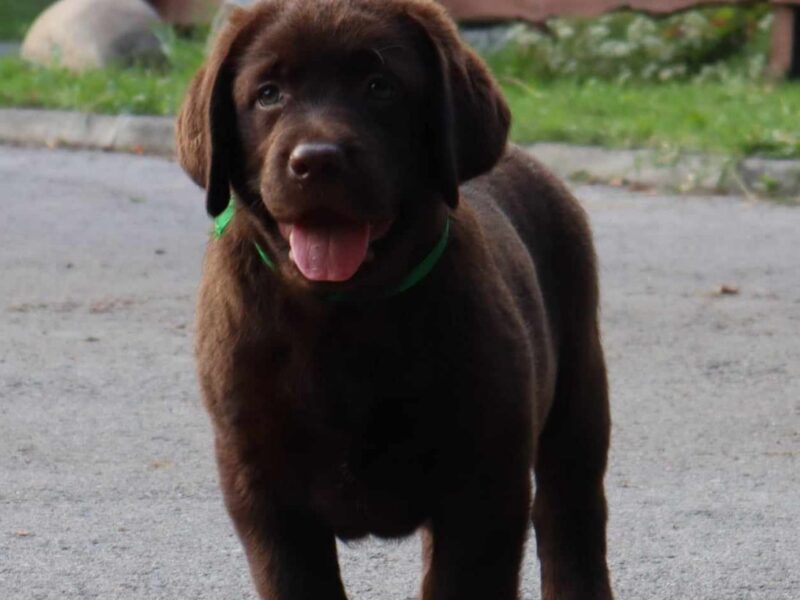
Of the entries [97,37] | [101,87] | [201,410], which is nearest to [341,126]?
[201,410]

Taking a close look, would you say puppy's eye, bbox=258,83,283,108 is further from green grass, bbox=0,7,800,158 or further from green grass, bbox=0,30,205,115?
green grass, bbox=0,30,205,115

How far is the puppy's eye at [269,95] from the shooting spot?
3543mm

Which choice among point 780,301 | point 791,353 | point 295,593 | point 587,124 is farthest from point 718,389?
point 587,124

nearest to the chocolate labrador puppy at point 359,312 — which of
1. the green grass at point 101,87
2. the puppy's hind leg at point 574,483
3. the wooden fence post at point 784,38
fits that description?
the puppy's hind leg at point 574,483

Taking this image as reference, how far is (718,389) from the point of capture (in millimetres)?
6590

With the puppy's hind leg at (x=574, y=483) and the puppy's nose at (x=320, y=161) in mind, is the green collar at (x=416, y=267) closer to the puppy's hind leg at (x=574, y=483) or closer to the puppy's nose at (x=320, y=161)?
the puppy's nose at (x=320, y=161)

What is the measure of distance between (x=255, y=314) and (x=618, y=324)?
403cm

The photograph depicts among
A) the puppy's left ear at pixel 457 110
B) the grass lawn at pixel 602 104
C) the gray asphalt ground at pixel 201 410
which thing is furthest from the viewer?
the grass lawn at pixel 602 104

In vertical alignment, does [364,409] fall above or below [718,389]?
above

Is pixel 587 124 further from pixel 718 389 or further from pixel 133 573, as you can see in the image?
pixel 133 573

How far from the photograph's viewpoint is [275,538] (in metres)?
3.67

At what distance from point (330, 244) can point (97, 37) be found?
40.9ft

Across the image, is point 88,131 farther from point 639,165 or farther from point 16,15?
point 16,15

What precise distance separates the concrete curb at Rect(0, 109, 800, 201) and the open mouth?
21.9 feet
